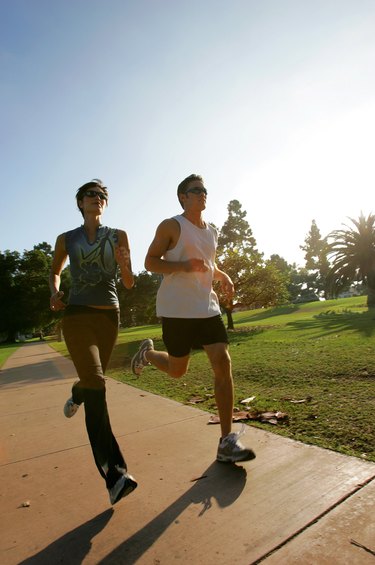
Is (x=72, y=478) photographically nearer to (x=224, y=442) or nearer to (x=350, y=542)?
(x=224, y=442)

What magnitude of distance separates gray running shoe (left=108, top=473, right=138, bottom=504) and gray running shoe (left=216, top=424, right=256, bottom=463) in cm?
69

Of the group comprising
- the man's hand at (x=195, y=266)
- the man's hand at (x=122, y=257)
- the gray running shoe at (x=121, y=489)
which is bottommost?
the gray running shoe at (x=121, y=489)

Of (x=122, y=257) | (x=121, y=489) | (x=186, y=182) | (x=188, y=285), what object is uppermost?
(x=186, y=182)

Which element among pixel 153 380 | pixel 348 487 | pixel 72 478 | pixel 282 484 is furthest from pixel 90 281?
pixel 153 380

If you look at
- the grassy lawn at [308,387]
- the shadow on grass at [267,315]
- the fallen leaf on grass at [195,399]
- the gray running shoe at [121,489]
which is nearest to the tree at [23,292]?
the shadow on grass at [267,315]

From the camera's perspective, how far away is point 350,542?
1733 mm

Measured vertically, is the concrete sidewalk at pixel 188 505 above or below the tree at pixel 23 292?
below

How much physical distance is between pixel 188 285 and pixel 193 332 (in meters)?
0.36

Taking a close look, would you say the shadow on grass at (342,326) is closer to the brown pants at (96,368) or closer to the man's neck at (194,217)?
the man's neck at (194,217)

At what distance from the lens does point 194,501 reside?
2.24 metres

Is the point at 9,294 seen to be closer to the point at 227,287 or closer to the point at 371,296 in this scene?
the point at 371,296

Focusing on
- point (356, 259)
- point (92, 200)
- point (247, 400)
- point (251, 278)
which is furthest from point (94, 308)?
point (356, 259)

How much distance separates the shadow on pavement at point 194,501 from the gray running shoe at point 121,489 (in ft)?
0.76

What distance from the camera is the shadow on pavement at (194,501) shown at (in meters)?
1.84
